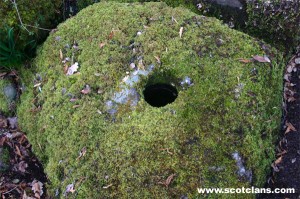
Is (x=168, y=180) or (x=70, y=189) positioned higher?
(x=168, y=180)

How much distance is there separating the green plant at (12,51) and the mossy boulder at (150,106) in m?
0.21

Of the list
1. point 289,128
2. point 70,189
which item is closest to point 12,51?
point 70,189

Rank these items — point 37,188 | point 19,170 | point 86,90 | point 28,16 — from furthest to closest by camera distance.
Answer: point 28,16 → point 19,170 → point 37,188 → point 86,90

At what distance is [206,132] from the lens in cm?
371

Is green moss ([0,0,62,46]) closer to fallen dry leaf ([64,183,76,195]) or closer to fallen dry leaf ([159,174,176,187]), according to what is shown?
fallen dry leaf ([64,183,76,195])

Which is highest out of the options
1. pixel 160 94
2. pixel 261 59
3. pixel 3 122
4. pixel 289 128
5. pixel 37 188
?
pixel 261 59

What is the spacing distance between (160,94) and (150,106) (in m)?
0.60

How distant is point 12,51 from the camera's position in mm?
4578

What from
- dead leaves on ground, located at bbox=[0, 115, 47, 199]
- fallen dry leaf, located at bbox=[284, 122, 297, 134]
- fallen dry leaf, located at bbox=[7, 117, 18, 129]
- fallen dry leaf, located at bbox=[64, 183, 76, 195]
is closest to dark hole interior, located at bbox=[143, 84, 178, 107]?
fallen dry leaf, located at bbox=[64, 183, 76, 195]

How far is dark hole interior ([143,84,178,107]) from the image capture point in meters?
4.20

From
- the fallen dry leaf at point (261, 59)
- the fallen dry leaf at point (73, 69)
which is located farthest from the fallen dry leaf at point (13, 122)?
the fallen dry leaf at point (261, 59)

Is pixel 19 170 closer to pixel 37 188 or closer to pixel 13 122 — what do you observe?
pixel 37 188

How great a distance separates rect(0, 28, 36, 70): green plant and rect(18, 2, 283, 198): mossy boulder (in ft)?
0.70

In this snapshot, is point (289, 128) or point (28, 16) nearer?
point (289, 128)
